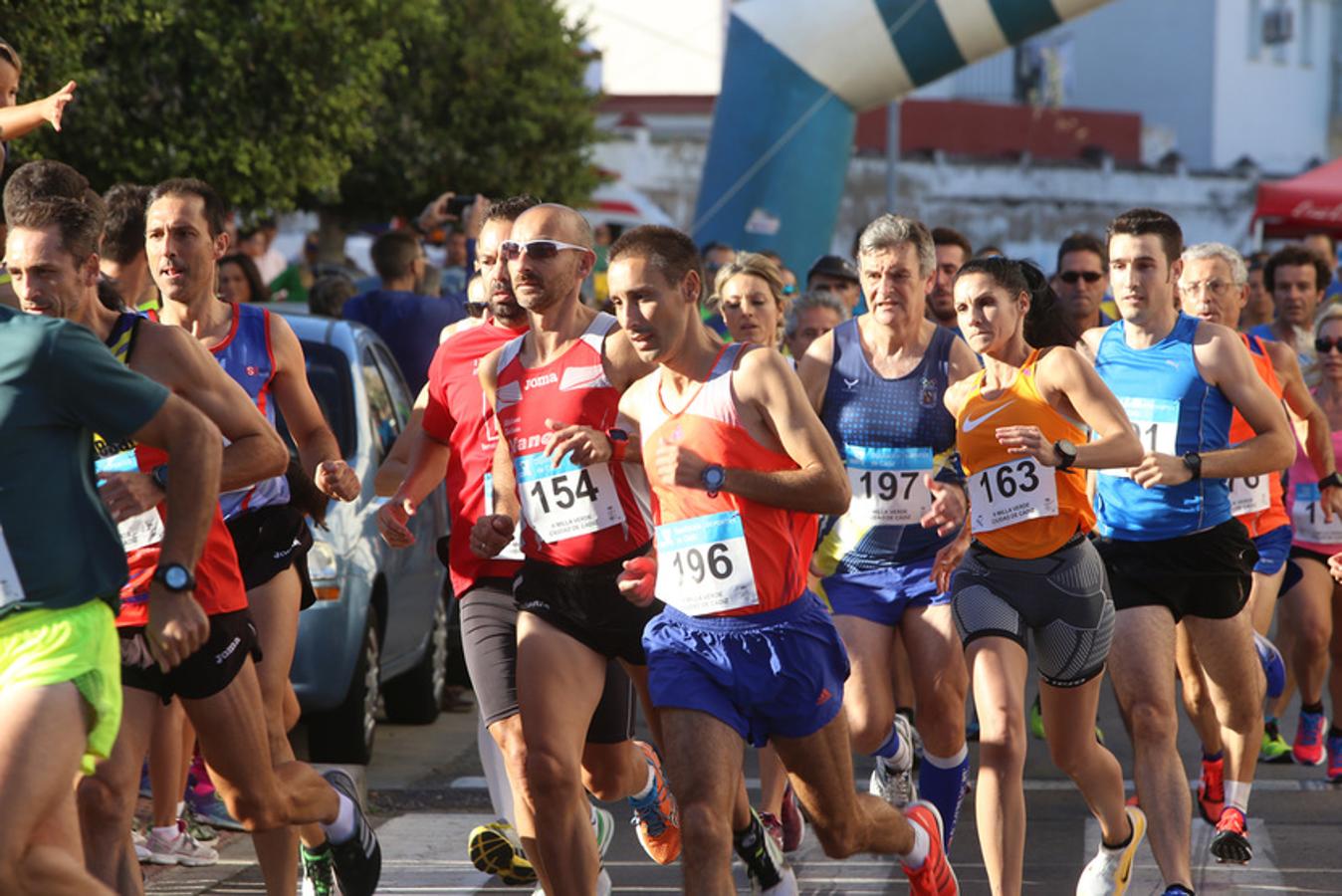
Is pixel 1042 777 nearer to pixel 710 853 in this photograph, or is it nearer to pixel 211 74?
pixel 710 853

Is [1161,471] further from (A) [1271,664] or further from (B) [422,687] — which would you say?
(B) [422,687]

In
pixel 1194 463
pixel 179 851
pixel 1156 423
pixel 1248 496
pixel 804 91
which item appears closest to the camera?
pixel 1194 463

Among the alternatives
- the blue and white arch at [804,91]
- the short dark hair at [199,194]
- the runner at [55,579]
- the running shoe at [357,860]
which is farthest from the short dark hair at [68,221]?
the blue and white arch at [804,91]

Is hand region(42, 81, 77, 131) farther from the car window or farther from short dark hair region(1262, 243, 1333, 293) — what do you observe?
short dark hair region(1262, 243, 1333, 293)

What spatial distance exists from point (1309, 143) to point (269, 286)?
61799mm

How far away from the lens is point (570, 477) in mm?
6051

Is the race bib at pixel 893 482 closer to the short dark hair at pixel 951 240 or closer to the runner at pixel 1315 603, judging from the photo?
the runner at pixel 1315 603

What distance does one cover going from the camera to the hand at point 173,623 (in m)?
4.69

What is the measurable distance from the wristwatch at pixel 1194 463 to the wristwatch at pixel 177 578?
3418 millimetres

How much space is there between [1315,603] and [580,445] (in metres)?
4.90

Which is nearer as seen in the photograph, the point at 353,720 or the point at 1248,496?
the point at 353,720

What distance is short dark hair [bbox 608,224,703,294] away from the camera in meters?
5.61

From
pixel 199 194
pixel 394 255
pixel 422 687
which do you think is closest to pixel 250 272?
pixel 394 255

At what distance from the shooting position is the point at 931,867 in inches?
243
